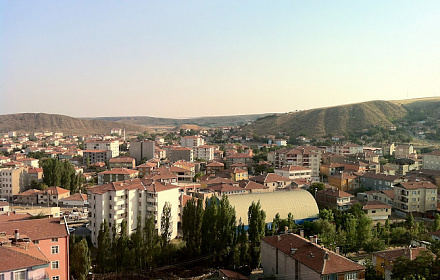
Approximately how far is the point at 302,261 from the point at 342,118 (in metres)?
52.9

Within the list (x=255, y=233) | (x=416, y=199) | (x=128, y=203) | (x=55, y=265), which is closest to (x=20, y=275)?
(x=55, y=265)

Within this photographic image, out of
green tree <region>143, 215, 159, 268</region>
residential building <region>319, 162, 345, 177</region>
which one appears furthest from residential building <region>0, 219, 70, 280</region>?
residential building <region>319, 162, 345, 177</region>

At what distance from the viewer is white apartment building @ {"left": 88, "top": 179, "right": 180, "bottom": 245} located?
15352 millimetres

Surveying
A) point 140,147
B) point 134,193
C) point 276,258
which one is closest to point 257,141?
point 140,147

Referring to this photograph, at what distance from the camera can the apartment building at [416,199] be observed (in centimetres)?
1912

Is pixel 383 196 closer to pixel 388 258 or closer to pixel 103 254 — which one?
pixel 388 258

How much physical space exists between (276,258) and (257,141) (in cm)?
4518

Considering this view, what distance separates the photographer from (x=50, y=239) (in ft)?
31.9

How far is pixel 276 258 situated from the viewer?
11586 mm

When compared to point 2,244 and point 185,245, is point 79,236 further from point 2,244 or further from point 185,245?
point 2,244

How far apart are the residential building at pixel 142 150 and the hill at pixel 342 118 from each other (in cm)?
2646

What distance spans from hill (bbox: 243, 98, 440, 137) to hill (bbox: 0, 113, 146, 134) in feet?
164

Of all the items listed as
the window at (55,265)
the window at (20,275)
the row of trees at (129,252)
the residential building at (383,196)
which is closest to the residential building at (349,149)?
the residential building at (383,196)

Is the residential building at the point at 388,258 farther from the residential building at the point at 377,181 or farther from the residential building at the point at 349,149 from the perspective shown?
the residential building at the point at 349,149
